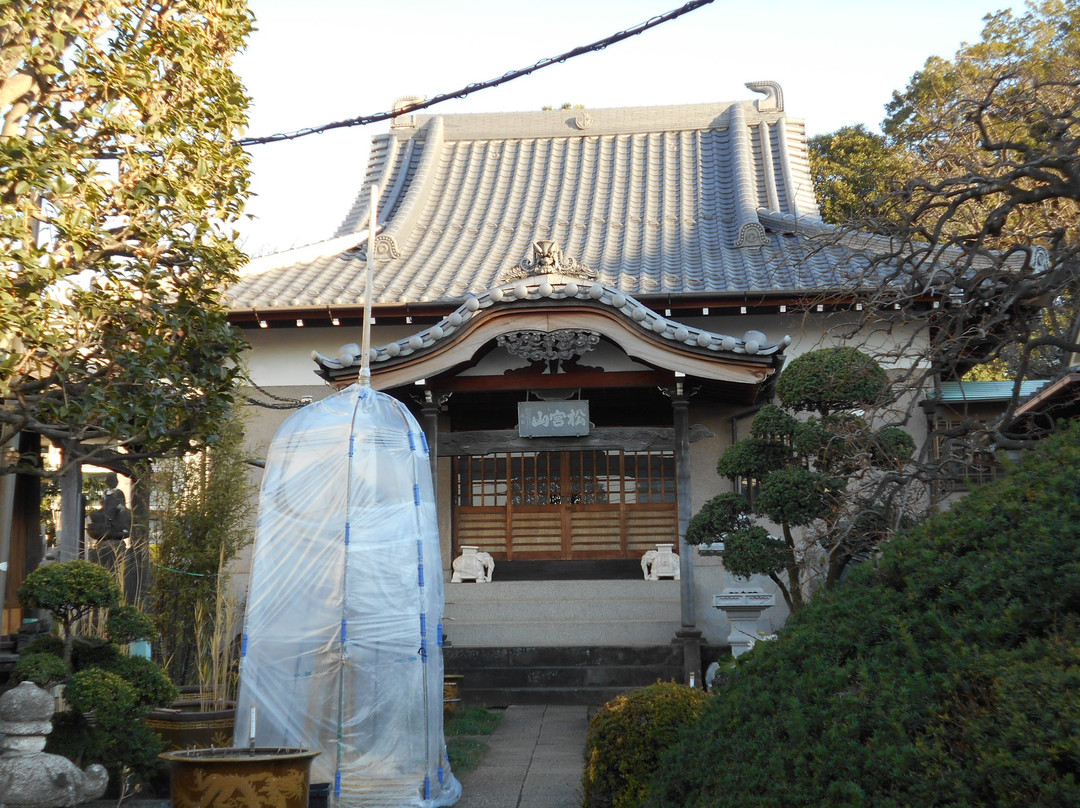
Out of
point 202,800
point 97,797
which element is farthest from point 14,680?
point 202,800

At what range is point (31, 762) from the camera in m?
5.97

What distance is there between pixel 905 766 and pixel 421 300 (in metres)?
A: 10.7

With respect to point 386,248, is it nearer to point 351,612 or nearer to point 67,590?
point 67,590

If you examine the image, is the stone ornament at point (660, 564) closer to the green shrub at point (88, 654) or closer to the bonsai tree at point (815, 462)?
the bonsai tree at point (815, 462)

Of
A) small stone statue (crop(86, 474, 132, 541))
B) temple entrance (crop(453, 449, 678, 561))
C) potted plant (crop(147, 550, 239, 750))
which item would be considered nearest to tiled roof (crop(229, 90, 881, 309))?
temple entrance (crop(453, 449, 678, 561))

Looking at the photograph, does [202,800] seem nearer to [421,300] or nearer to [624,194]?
[421,300]

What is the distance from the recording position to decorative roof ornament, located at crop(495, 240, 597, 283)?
11.5m

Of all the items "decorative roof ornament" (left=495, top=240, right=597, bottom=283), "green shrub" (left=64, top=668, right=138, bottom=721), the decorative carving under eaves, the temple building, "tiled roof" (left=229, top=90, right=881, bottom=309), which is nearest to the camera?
"green shrub" (left=64, top=668, right=138, bottom=721)

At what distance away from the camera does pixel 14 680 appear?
6.78 metres

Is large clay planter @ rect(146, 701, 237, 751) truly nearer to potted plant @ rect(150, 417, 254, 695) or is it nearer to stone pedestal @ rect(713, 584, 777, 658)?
potted plant @ rect(150, 417, 254, 695)

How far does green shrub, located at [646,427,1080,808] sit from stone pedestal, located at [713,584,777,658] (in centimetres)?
541

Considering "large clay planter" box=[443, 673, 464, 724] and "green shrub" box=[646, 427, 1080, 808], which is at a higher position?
"green shrub" box=[646, 427, 1080, 808]

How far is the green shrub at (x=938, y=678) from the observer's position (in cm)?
271

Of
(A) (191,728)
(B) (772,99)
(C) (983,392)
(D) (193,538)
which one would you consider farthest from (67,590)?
(B) (772,99)
